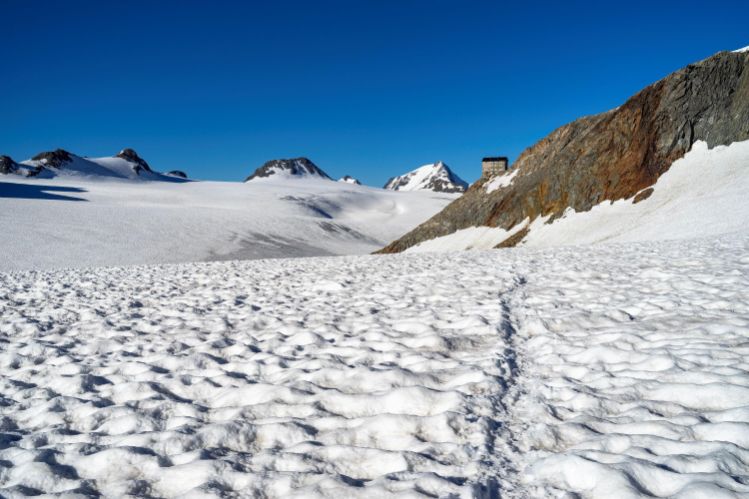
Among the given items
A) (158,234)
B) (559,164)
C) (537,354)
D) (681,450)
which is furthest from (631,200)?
(158,234)

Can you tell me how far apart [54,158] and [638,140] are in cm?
15065

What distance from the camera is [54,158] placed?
134000 millimetres

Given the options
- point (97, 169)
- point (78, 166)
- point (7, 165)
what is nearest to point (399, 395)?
point (7, 165)

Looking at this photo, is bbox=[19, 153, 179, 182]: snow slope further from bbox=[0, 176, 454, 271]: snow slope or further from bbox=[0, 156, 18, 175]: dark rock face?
bbox=[0, 176, 454, 271]: snow slope

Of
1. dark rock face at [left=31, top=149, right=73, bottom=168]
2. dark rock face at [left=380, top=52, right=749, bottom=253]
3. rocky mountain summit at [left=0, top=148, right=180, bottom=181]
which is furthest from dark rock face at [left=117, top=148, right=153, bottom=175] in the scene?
dark rock face at [left=380, top=52, right=749, bottom=253]

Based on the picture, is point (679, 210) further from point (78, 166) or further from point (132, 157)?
point (132, 157)

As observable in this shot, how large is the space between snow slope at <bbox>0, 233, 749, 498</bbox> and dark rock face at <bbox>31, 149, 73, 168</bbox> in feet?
490

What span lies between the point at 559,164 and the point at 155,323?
2969cm

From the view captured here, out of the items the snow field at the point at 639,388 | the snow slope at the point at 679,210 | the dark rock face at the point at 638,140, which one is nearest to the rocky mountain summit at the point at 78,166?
the dark rock face at the point at 638,140

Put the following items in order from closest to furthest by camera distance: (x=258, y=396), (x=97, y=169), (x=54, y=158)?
(x=258, y=396), (x=54, y=158), (x=97, y=169)

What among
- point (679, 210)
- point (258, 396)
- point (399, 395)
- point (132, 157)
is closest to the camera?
point (399, 395)

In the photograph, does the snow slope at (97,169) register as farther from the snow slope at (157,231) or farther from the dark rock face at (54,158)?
the snow slope at (157,231)

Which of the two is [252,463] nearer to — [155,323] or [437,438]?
[437,438]

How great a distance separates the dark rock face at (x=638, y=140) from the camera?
26.1 meters
